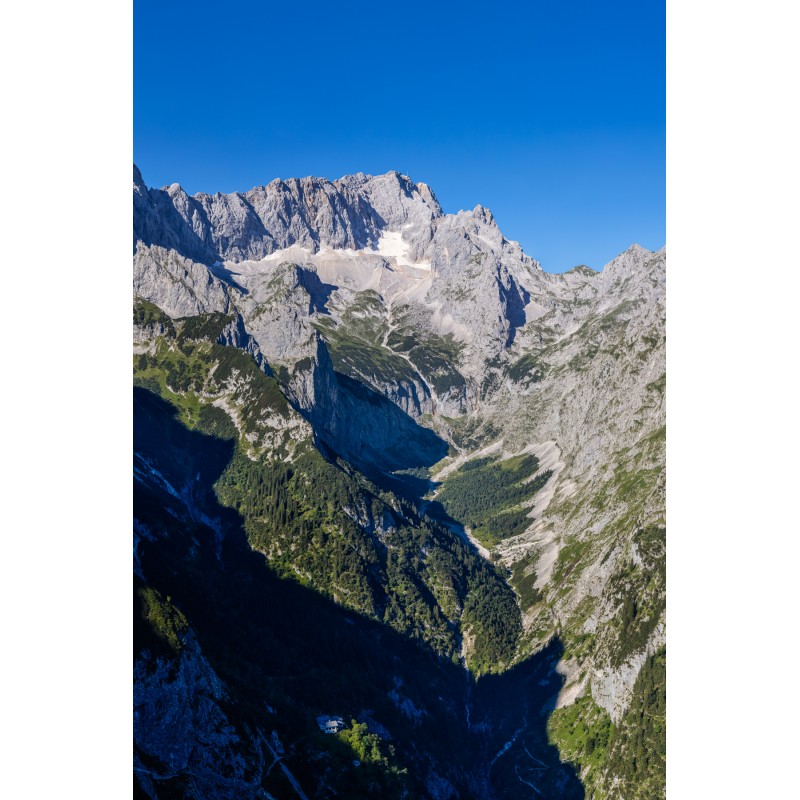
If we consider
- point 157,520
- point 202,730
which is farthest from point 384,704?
point 202,730

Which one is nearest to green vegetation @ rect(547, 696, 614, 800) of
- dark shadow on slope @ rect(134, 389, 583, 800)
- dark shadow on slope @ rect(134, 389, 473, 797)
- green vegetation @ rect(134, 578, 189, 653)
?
dark shadow on slope @ rect(134, 389, 583, 800)

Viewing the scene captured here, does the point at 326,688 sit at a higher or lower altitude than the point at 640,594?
lower

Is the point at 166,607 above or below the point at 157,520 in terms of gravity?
below

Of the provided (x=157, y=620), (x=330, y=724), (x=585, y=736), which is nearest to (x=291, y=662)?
(x=330, y=724)

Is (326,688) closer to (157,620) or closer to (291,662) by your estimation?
(291,662)

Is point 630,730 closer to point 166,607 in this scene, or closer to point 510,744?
point 510,744

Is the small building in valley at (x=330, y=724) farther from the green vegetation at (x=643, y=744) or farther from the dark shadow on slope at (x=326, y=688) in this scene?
the green vegetation at (x=643, y=744)

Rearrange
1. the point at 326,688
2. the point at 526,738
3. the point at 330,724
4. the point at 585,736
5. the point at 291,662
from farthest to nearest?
1. the point at 526,738
2. the point at 291,662
3. the point at 326,688
4. the point at 585,736
5. the point at 330,724
